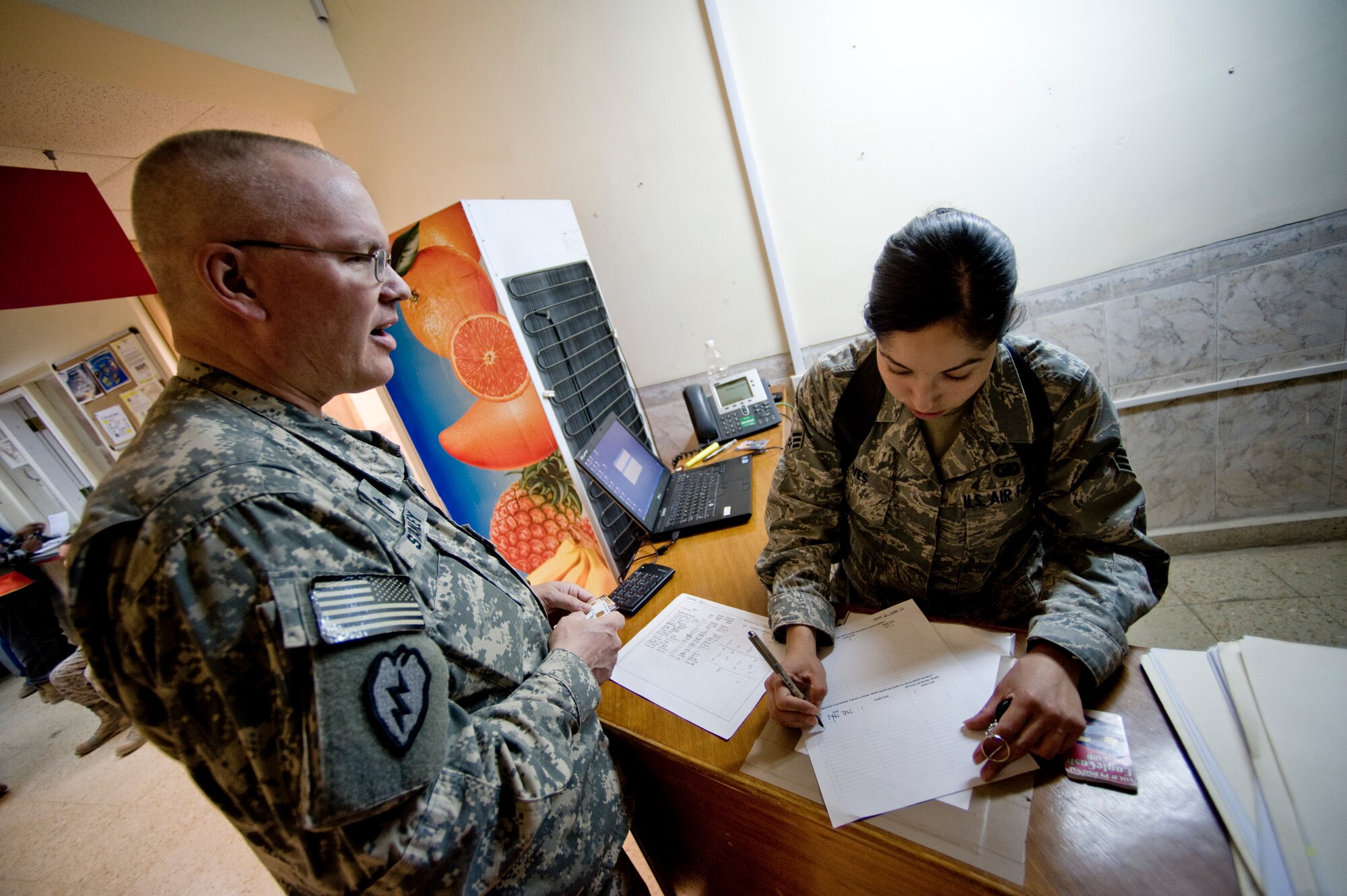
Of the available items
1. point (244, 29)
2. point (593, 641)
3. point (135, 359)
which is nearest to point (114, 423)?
point (135, 359)

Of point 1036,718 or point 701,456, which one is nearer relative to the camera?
point 1036,718

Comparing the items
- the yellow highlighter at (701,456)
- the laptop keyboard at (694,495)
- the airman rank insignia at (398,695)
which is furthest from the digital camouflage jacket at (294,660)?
the yellow highlighter at (701,456)

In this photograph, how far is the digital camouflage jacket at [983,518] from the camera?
2.64ft

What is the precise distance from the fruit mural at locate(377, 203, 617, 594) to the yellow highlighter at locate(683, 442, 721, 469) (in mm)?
548

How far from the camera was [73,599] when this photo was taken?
1.70 ft

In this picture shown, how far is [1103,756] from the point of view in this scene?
625mm

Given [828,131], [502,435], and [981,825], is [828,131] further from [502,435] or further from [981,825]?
[981,825]

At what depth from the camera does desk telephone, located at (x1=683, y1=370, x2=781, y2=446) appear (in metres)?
2.05

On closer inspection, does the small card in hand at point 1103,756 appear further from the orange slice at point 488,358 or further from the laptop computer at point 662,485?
the orange slice at point 488,358

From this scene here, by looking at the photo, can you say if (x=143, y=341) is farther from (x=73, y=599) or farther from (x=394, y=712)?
(x=394, y=712)

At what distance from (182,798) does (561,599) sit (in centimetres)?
274

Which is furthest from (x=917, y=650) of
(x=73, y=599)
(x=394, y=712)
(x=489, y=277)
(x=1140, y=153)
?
(x=1140, y=153)

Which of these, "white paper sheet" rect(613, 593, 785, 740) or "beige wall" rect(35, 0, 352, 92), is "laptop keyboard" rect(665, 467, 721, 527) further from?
"beige wall" rect(35, 0, 352, 92)

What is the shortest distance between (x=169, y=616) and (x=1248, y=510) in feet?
10.5
